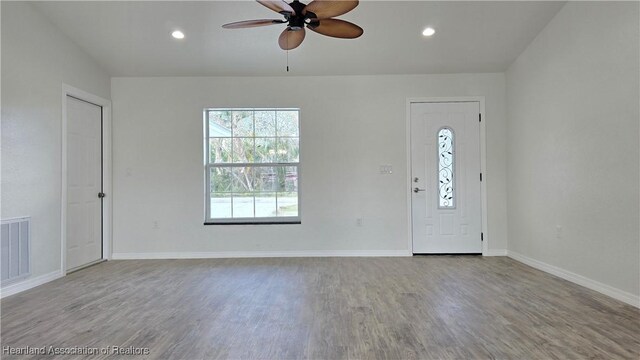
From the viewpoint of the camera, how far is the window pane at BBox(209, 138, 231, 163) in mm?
4703

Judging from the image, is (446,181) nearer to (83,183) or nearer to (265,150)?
(265,150)

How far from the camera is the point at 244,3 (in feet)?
11.2

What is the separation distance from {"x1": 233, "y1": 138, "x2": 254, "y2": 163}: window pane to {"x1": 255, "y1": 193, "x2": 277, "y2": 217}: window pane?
21.8 inches

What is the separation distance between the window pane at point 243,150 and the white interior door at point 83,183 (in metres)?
1.84

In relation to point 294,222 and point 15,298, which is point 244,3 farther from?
point 15,298

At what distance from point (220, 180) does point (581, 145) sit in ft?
14.4

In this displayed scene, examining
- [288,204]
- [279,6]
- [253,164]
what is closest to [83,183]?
[253,164]

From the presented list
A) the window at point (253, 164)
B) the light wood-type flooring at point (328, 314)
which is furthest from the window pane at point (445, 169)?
the window at point (253, 164)

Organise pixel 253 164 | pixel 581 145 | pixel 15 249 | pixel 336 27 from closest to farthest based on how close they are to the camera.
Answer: pixel 336 27
pixel 15 249
pixel 581 145
pixel 253 164

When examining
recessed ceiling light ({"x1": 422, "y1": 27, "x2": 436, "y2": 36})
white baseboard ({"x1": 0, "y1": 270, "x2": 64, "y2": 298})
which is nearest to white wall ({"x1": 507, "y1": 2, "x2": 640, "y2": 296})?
recessed ceiling light ({"x1": 422, "y1": 27, "x2": 436, "y2": 36})

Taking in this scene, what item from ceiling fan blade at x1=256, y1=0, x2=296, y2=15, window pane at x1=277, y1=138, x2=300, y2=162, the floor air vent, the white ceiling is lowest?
the floor air vent

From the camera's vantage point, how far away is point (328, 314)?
255cm

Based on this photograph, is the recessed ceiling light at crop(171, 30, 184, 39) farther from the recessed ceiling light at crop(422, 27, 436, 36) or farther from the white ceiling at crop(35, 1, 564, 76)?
the recessed ceiling light at crop(422, 27, 436, 36)

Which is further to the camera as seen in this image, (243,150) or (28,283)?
(243,150)
